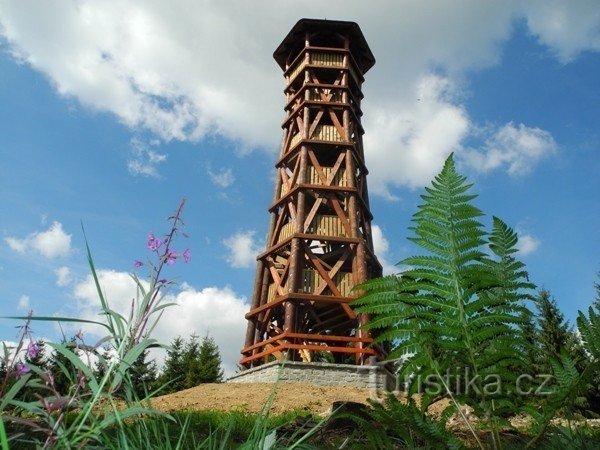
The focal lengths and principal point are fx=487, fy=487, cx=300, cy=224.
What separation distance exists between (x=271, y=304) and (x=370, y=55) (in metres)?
15.9

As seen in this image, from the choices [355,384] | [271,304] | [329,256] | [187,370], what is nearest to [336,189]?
[329,256]

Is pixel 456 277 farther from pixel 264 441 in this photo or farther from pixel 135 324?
pixel 135 324

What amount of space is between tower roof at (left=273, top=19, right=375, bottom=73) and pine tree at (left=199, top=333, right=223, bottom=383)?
17.9 metres

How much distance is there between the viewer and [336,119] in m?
22.6

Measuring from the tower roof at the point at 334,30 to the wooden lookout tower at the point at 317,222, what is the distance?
0.19ft

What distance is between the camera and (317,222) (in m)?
20.0

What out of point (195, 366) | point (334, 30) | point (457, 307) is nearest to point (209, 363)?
point (195, 366)

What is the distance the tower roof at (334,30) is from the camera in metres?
25.0

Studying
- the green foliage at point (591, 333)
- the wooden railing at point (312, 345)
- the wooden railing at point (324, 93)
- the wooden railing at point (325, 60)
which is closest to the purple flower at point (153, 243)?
the green foliage at point (591, 333)

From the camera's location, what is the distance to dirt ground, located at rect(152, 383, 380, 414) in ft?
38.2

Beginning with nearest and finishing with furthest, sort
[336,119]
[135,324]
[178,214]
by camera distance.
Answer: [135,324] → [178,214] → [336,119]

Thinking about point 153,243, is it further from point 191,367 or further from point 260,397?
point 191,367

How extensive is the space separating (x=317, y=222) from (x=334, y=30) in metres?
11.5

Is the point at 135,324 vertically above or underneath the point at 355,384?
underneath
